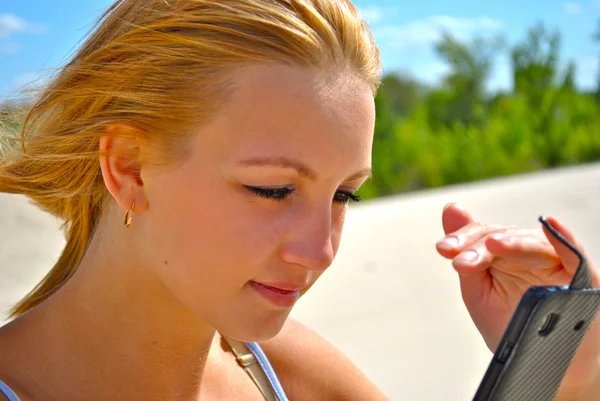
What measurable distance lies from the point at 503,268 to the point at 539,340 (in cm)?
52

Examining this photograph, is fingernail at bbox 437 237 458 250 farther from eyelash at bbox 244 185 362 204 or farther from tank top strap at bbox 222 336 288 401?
tank top strap at bbox 222 336 288 401

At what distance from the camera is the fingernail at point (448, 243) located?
1.35m

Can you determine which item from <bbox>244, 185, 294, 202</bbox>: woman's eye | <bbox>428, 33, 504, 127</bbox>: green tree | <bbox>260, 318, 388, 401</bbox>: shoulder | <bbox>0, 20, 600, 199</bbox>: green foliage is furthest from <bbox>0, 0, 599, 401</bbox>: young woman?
<bbox>428, 33, 504, 127</bbox>: green tree

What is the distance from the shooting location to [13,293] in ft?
8.50

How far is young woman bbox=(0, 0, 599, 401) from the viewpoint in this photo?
1355 mm

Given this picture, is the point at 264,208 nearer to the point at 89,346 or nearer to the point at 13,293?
the point at 89,346

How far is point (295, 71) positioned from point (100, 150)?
39cm

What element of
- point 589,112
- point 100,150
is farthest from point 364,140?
point 589,112

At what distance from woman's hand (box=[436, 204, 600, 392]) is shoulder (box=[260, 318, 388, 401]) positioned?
56cm

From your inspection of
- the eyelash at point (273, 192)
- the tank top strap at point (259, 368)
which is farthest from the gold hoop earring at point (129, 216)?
the tank top strap at point (259, 368)

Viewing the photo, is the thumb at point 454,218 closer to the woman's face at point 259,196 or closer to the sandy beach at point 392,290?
the woman's face at point 259,196

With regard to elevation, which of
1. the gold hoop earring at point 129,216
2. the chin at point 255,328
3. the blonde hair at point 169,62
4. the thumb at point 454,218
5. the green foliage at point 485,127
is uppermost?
the green foliage at point 485,127

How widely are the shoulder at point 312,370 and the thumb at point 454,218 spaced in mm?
656

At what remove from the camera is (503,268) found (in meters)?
1.49
